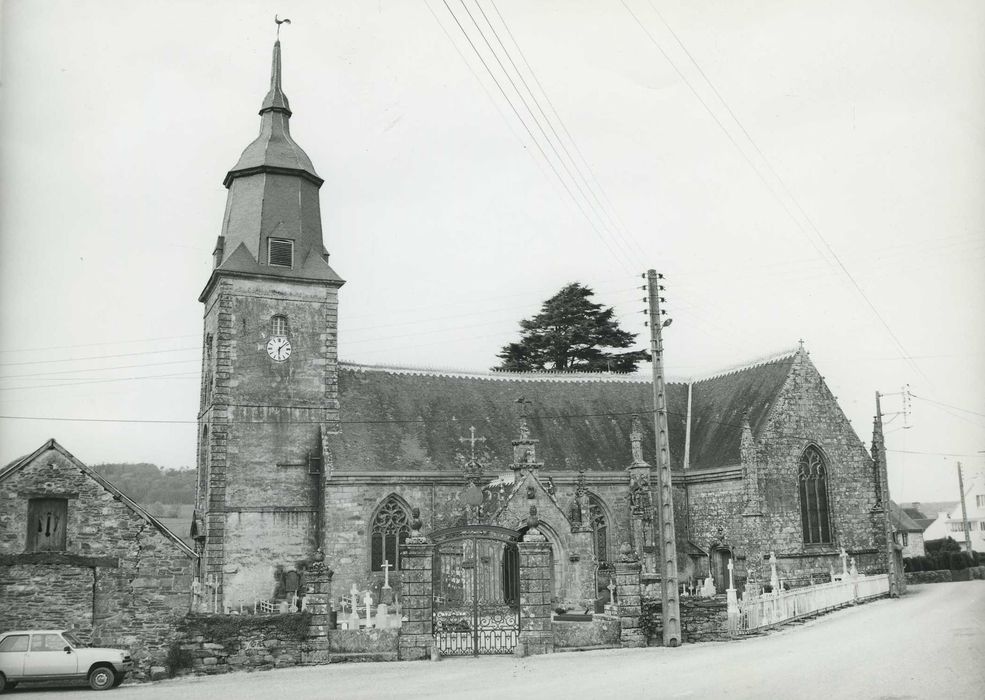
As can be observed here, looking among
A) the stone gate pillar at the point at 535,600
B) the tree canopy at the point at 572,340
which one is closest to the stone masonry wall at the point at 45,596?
the stone gate pillar at the point at 535,600

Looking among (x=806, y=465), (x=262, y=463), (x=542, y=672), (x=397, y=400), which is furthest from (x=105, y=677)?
(x=806, y=465)

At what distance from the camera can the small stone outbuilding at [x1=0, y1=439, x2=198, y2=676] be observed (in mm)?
18484

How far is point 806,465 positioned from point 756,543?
156 inches

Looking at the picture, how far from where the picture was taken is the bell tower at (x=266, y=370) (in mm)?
30078

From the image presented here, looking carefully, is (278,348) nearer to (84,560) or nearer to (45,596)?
(84,560)

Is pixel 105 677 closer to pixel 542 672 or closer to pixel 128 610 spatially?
pixel 128 610

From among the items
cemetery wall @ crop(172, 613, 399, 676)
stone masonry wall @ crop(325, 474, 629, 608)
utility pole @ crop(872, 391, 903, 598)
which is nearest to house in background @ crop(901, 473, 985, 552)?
utility pole @ crop(872, 391, 903, 598)

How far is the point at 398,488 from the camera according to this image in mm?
A: 31391

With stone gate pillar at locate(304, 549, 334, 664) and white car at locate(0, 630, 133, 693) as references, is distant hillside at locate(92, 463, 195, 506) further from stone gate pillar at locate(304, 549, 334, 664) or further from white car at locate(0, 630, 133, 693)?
white car at locate(0, 630, 133, 693)

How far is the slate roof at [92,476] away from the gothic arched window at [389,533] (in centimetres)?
1149

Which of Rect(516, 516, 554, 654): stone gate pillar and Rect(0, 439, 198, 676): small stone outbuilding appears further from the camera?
Rect(516, 516, 554, 654): stone gate pillar

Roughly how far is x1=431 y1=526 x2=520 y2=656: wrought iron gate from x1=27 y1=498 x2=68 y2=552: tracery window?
25.6ft

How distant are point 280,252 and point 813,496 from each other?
2061cm

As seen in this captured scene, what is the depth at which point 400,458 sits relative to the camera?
32.1m
